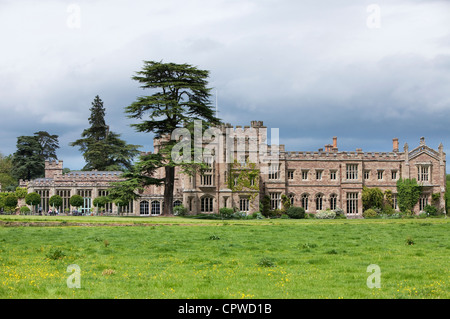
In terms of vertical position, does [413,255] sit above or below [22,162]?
below

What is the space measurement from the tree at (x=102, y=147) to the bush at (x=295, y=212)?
23.8 meters

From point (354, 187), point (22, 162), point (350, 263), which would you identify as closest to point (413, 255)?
point (350, 263)

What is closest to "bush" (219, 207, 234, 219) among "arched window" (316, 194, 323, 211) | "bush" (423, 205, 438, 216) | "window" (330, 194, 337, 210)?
"arched window" (316, 194, 323, 211)

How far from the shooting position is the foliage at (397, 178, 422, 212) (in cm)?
5122

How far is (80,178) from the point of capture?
5150 cm

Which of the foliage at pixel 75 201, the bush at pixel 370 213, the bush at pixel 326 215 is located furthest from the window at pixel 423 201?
the foliage at pixel 75 201

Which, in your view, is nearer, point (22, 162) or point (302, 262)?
point (302, 262)

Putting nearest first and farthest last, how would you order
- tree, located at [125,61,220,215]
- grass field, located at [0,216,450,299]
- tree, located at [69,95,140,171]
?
grass field, located at [0,216,450,299]
tree, located at [125,61,220,215]
tree, located at [69,95,140,171]

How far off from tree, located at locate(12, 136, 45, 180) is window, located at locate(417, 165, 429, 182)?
152ft

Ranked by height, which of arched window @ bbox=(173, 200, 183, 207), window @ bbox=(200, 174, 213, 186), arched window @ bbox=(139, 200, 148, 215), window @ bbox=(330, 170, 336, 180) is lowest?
arched window @ bbox=(139, 200, 148, 215)

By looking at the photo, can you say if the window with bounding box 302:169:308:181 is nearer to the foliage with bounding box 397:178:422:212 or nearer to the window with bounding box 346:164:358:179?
the window with bounding box 346:164:358:179

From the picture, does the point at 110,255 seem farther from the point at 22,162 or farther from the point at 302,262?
the point at 22,162

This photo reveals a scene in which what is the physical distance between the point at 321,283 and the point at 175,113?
30309mm
